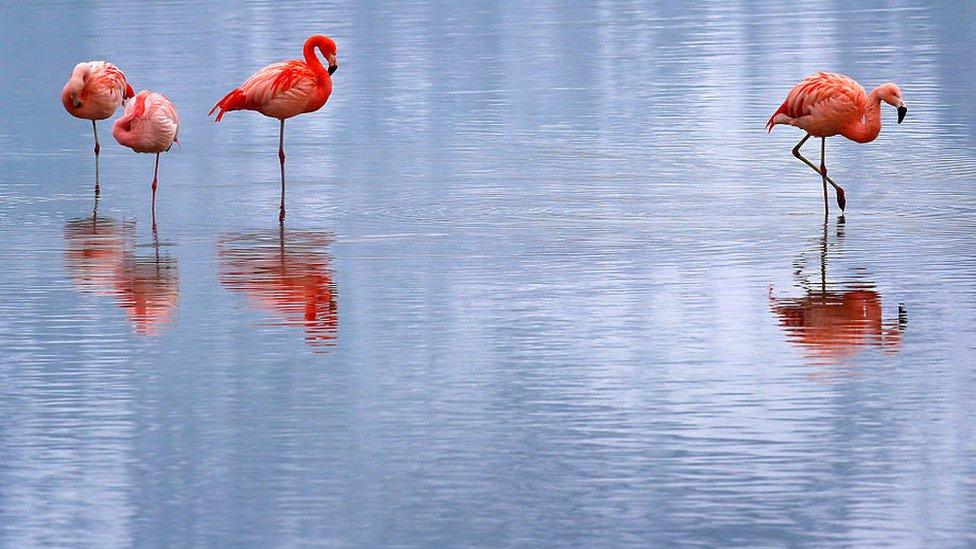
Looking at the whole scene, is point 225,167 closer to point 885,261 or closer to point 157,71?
point 885,261

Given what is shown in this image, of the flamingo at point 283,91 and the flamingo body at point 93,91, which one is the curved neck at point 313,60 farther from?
the flamingo body at point 93,91

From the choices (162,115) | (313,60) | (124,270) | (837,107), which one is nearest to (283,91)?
(313,60)

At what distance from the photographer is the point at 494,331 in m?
9.87

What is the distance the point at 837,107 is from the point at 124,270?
519 centimetres

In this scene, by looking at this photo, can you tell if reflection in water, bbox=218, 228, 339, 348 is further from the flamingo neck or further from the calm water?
the flamingo neck


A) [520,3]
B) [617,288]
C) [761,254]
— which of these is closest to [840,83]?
[761,254]

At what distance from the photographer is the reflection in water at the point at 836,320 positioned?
930 centimetres

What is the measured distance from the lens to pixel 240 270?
38.2 ft

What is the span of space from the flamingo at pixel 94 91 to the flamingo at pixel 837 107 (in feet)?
18.8

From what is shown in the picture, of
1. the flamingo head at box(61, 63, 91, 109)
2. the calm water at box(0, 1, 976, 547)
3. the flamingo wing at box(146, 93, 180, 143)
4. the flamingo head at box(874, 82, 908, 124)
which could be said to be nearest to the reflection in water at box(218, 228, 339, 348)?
the calm water at box(0, 1, 976, 547)

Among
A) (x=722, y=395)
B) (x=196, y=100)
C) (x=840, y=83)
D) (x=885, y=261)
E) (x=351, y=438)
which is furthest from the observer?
(x=196, y=100)

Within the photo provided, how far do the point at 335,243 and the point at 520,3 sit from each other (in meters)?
29.1

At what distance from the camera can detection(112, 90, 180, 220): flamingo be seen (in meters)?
14.7

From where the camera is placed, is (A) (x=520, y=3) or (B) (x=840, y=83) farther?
(A) (x=520, y=3)
